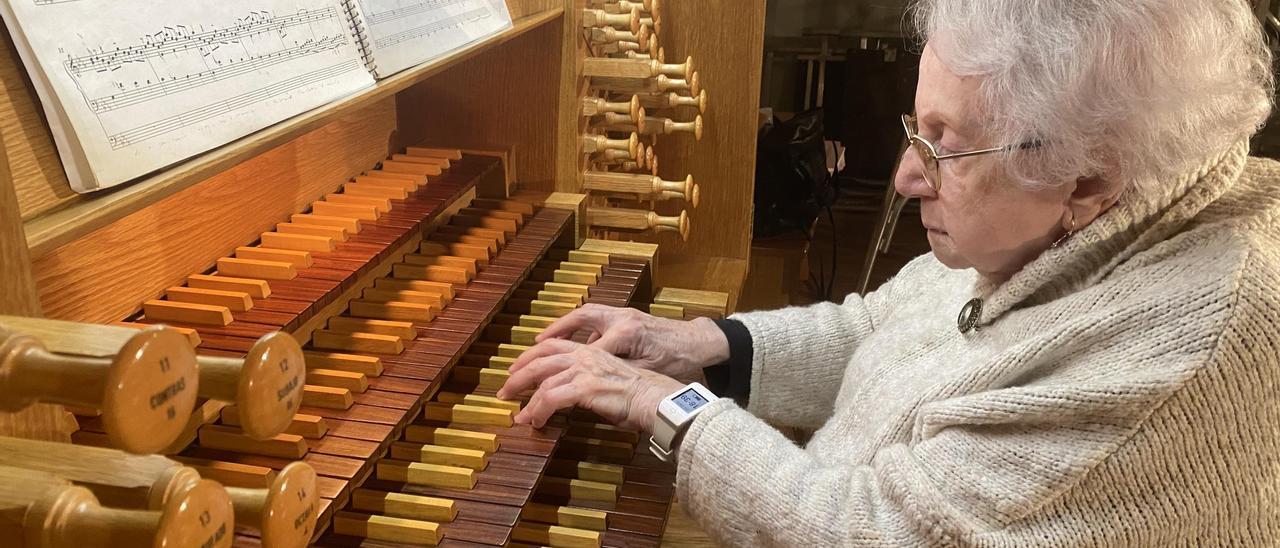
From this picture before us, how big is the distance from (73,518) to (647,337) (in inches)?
40.2

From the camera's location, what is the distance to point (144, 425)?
0.56m

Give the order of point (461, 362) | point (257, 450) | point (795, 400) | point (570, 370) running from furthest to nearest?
point (795, 400)
point (461, 362)
point (570, 370)
point (257, 450)

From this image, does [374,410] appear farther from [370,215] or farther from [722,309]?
[722,309]

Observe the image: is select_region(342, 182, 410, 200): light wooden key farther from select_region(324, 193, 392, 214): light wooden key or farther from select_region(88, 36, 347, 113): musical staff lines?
Answer: select_region(88, 36, 347, 113): musical staff lines

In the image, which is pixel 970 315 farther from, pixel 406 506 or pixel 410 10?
pixel 410 10

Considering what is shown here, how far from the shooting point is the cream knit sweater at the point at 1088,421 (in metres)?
0.97

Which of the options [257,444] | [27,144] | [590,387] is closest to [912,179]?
[590,387]

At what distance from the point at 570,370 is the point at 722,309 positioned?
2.00 ft

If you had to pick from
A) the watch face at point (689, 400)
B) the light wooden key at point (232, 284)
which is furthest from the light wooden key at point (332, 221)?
the watch face at point (689, 400)

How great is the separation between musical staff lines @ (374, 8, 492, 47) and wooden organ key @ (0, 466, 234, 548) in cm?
86

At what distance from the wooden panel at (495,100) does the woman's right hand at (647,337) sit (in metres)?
0.58

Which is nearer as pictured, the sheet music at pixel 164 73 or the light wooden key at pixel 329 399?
the sheet music at pixel 164 73

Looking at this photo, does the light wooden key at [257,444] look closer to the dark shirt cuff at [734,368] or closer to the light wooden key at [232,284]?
the light wooden key at [232,284]

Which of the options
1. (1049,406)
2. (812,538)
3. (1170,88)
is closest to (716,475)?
(812,538)
